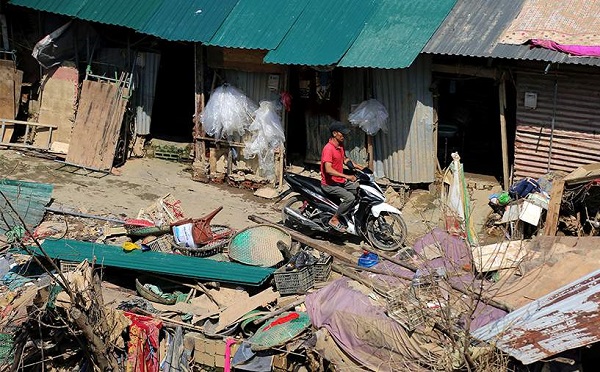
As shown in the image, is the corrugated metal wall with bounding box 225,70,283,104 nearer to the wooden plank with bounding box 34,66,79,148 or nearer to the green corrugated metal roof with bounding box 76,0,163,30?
the green corrugated metal roof with bounding box 76,0,163,30

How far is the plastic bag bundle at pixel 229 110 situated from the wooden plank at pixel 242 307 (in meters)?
4.68

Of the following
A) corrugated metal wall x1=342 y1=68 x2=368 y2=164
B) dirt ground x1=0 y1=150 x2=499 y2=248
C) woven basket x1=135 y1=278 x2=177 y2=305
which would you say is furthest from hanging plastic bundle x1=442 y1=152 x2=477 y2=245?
woven basket x1=135 y1=278 x2=177 y2=305

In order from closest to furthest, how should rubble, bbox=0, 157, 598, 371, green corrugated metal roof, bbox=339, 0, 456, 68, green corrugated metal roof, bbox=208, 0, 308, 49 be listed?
rubble, bbox=0, 157, 598, 371, green corrugated metal roof, bbox=339, 0, 456, 68, green corrugated metal roof, bbox=208, 0, 308, 49

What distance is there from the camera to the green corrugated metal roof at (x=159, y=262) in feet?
39.9

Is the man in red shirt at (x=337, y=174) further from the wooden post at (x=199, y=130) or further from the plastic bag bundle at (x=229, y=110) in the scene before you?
the wooden post at (x=199, y=130)

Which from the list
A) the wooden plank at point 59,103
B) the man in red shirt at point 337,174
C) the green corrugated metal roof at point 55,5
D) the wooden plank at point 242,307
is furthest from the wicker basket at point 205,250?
the green corrugated metal roof at point 55,5

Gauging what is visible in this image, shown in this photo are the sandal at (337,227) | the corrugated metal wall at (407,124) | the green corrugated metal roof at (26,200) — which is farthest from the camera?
the corrugated metal wall at (407,124)

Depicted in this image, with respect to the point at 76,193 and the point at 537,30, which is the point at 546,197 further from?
the point at 76,193

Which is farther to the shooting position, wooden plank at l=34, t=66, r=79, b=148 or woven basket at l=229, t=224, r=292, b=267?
wooden plank at l=34, t=66, r=79, b=148

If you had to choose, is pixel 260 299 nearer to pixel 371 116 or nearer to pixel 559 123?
pixel 371 116

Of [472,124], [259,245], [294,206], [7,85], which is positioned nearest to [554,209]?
[294,206]

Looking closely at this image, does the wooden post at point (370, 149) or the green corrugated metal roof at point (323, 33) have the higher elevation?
the green corrugated metal roof at point (323, 33)

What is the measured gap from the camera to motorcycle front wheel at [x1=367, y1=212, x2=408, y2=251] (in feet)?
44.1

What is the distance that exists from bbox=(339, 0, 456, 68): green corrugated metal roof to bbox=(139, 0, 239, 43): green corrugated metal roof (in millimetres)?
2562
